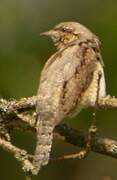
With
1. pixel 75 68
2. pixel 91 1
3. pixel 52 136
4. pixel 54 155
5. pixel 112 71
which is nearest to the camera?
pixel 52 136

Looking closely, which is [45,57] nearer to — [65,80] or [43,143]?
[65,80]

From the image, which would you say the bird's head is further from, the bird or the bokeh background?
the bokeh background

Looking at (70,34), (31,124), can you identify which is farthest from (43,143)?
(70,34)

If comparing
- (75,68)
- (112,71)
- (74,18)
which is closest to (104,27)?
(112,71)

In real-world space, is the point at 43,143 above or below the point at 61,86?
below

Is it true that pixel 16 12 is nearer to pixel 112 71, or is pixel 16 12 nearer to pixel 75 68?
pixel 112 71

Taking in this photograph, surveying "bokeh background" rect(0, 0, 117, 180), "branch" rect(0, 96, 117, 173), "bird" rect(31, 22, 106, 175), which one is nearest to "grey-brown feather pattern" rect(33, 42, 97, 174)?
"bird" rect(31, 22, 106, 175)
